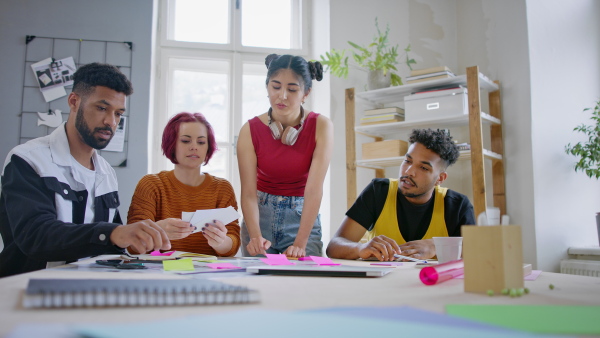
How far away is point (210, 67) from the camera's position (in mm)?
3555

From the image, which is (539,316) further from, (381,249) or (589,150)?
(589,150)

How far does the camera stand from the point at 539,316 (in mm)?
465

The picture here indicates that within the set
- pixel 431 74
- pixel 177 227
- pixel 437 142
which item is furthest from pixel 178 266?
pixel 431 74

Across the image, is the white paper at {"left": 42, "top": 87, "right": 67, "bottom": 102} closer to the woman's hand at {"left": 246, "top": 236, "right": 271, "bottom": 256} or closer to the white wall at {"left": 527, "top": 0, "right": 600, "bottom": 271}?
the woman's hand at {"left": 246, "top": 236, "right": 271, "bottom": 256}

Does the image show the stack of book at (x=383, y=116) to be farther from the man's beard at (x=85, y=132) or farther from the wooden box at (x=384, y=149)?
the man's beard at (x=85, y=132)

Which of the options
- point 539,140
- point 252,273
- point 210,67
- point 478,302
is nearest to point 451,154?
point 539,140

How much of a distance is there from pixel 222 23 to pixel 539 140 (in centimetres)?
230

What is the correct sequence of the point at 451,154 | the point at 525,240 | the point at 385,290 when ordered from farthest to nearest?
the point at 525,240 < the point at 451,154 < the point at 385,290

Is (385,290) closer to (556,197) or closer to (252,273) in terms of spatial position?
(252,273)

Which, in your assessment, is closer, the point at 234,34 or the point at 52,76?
the point at 52,76

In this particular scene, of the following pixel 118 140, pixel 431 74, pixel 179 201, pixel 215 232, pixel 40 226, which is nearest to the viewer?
pixel 40 226

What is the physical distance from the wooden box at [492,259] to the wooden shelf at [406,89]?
229cm

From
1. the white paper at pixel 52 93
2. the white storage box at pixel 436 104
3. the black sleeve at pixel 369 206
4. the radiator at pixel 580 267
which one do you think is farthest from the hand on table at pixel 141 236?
the radiator at pixel 580 267

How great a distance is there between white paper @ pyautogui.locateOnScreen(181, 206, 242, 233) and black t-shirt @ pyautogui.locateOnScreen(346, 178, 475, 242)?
0.71 m
